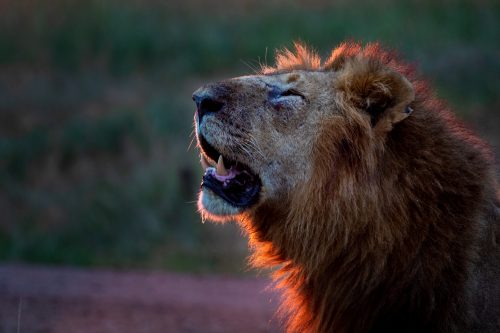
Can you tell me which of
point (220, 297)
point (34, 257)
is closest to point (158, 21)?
point (34, 257)

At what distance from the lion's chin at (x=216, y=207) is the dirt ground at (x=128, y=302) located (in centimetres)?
312

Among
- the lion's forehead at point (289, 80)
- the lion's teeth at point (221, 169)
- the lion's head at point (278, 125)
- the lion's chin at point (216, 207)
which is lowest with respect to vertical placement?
the lion's chin at point (216, 207)

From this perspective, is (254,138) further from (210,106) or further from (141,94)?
(141,94)

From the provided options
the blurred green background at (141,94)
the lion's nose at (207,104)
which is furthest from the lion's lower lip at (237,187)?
the blurred green background at (141,94)

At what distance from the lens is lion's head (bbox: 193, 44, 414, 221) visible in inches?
159

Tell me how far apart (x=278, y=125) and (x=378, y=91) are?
1.56ft

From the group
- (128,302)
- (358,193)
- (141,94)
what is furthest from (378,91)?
(141,94)

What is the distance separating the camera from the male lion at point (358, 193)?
3748 millimetres

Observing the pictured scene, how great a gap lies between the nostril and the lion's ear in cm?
55

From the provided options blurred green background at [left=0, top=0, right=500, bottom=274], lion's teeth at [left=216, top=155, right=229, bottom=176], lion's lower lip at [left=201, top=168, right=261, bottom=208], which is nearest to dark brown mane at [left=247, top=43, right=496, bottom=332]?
lion's lower lip at [left=201, top=168, right=261, bottom=208]

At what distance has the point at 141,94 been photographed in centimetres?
1617

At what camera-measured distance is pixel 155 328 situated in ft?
26.0

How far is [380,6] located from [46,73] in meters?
6.92

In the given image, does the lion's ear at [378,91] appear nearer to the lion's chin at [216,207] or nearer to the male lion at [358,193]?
the male lion at [358,193]
